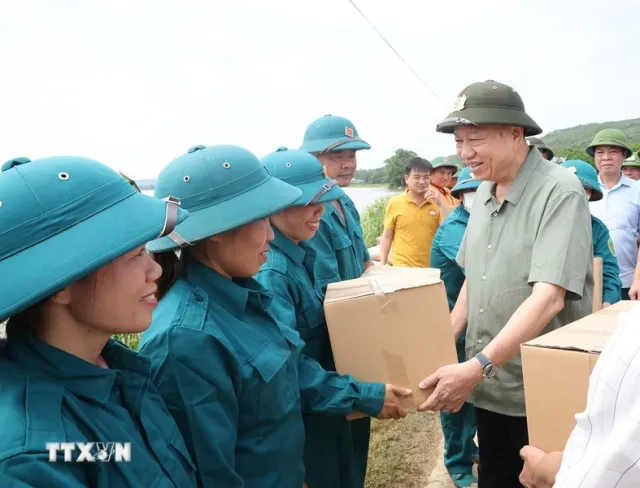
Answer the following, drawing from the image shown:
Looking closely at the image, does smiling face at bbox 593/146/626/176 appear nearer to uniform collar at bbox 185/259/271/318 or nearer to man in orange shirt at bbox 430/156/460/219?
man in orange shirt at bbox 430/156/460/219

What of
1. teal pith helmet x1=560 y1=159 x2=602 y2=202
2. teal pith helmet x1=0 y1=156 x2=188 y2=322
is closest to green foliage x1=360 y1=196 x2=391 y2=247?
teal pith helmet x1=560 y1=159 x2=602 y2=202

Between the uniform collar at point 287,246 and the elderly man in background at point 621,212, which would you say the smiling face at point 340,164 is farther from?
the elderly man in background at point 621,212

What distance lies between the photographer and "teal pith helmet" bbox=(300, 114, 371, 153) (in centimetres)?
318

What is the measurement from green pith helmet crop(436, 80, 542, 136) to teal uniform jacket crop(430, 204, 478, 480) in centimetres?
120

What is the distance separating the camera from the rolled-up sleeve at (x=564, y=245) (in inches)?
67.1

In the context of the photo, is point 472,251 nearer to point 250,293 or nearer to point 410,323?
point 410,323

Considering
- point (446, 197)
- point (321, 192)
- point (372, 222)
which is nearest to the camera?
point (321, 192)

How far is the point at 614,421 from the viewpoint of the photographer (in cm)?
73

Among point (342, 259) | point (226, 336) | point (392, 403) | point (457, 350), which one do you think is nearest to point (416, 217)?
point (457, 350)

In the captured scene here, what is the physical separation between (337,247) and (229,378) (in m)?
1.38

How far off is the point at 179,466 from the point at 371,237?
411 inches

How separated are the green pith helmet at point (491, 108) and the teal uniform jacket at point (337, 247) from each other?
0.84m

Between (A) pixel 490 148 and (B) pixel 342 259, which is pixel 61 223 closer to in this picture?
(A) pixel 490 148

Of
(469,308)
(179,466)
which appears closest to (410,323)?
(469,308)
